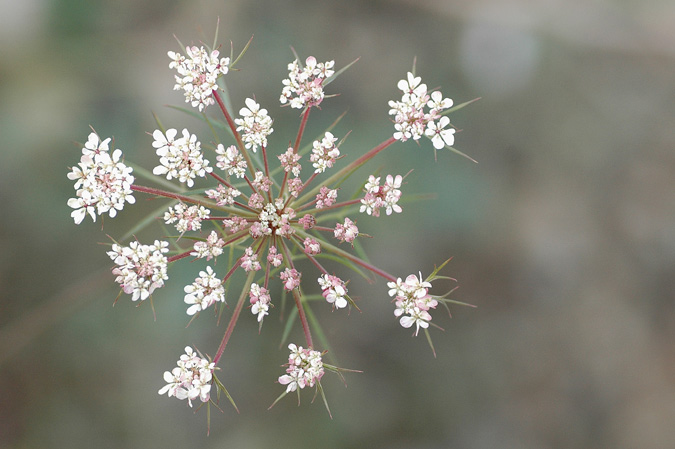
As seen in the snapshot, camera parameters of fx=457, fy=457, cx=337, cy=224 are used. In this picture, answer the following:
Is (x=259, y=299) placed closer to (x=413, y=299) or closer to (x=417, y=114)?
(x=413, y=299)

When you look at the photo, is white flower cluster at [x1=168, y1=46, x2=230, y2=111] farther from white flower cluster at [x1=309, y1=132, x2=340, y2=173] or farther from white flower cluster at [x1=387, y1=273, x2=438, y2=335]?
white flower cluster at [x1=387, y1=273, x2=438, y2=335]

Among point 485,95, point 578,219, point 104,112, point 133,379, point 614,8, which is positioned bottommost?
point 133,379

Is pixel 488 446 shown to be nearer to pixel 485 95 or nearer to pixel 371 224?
pixel 371 224

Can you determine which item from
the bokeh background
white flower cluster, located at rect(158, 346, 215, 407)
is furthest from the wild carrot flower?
the bokeh background

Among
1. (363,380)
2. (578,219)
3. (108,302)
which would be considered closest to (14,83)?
(108,302)

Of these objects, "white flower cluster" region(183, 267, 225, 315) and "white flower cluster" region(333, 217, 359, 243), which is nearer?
"white flower cluster" region(183, 267, 225, 315)

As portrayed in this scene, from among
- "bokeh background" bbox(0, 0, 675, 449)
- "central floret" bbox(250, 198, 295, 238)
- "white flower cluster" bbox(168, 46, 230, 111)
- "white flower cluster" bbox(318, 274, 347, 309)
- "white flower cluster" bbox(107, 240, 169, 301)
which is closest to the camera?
"white flower cluster" bbox(107, 240, 169, 301)

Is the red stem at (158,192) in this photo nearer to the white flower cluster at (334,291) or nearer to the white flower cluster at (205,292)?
the white flower cluster at (205,292)
